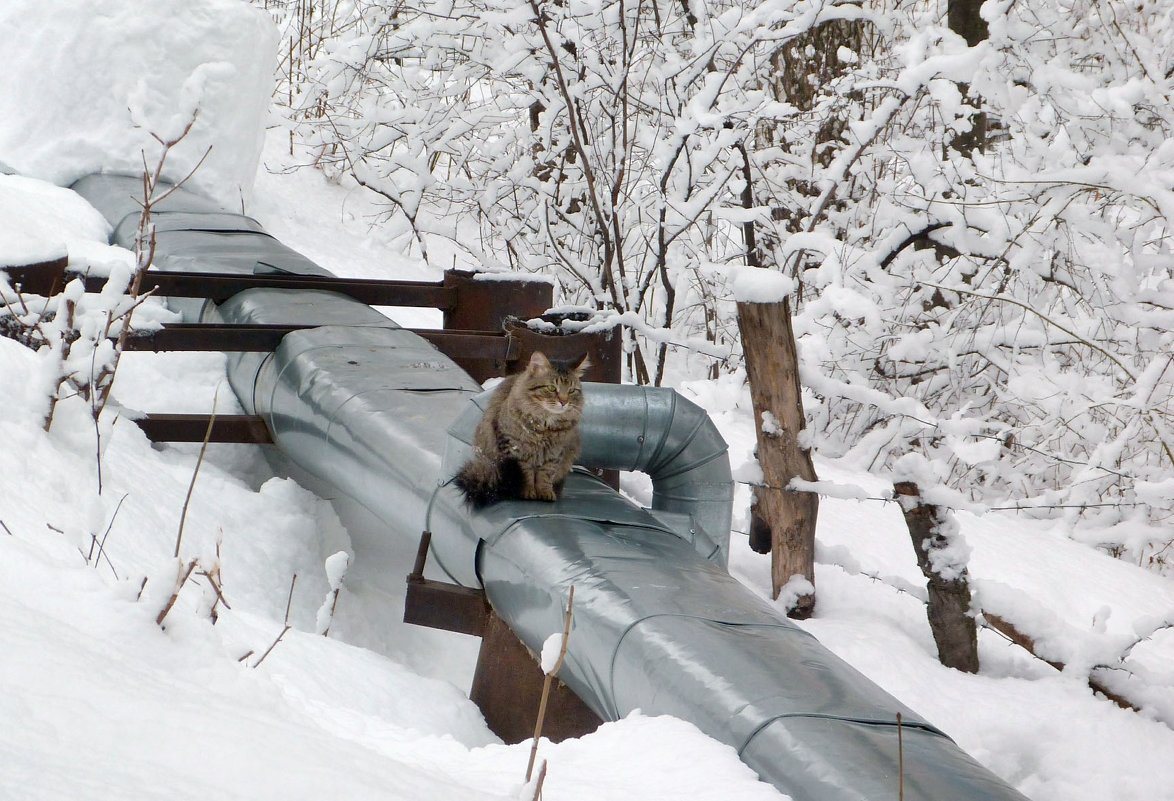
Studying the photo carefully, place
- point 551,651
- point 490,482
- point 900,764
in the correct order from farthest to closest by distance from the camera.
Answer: point 490,482, point 900,764, point 551,651

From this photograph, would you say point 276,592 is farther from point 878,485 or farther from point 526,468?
point 878,485

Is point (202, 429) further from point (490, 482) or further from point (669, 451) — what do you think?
point (669, 451)

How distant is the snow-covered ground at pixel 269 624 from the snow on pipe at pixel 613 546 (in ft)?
0.50

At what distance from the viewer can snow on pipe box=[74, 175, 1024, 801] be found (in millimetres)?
2207

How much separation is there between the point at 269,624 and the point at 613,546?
3.40ft

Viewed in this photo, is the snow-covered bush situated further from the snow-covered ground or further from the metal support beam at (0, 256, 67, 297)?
the metal support beam at (0, 256, 67, 297)

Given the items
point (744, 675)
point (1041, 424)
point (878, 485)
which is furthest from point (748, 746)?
point (878, 485)

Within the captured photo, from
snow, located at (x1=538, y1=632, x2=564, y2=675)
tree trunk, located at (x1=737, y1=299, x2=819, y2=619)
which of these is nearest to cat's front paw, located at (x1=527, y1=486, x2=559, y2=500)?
tree trunk, located at (x1=737, y1=299, x2=819, y2=619)

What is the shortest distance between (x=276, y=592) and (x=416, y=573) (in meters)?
0.70

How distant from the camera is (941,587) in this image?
13.3 feet

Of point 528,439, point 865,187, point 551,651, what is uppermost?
point 865,187

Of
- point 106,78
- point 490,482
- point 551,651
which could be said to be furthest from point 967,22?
point 551,651

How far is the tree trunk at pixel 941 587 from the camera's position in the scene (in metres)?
4.04

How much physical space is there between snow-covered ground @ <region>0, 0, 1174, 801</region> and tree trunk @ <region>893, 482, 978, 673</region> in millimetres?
97
